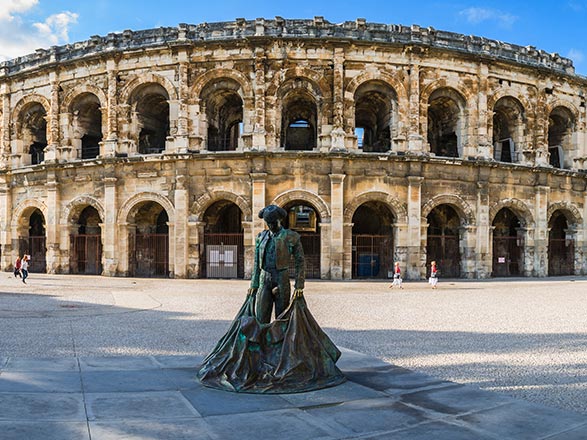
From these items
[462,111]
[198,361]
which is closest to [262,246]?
[198,361]

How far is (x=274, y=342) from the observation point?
227 inches

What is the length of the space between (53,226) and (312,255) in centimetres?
1184

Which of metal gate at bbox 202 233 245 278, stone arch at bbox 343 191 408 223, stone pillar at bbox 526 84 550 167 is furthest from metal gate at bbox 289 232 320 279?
stone pillar at bbox 526 84 550 167

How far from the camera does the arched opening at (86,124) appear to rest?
24422 mm

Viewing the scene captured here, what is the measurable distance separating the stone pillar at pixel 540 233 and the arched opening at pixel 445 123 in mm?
4187

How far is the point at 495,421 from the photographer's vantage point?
15.2ft

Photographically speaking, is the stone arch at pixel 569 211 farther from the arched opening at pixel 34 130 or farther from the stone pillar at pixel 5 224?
the stone pillar at pixel 5 224

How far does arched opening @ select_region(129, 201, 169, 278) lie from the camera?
76.6 ft

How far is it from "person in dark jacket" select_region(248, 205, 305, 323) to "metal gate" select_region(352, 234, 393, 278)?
17.0 metres

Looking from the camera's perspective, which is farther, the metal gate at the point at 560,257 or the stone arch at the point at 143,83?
the metal gate at the point at 560,257

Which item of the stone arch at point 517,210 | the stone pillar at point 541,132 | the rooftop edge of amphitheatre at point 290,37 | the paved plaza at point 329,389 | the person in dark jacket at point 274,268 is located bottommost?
the paved plaza at point 329,389

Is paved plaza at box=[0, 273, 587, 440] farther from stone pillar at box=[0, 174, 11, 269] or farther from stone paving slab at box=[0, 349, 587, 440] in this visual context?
stone pillar at box=[0, 174, 11, 269]

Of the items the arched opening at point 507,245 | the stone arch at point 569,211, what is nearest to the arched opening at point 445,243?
the arched opening at point 507,245

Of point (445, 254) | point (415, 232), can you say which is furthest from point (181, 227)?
point (445, 254)
